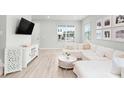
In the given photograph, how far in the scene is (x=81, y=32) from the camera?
3730 mm

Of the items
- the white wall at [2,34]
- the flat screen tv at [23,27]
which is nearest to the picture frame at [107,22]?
the flat screen tv at [23,27]

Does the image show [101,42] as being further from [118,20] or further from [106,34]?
[118,20]

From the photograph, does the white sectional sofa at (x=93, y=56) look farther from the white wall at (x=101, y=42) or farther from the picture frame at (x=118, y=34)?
the picture frame at (x=118, y=34)

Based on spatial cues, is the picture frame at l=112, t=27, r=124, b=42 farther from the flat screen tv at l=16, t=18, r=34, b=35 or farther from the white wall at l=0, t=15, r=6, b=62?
the white wall at l=0, t=15, r=6, b=62

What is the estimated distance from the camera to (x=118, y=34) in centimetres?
293

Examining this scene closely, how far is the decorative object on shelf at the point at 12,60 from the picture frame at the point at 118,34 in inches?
102

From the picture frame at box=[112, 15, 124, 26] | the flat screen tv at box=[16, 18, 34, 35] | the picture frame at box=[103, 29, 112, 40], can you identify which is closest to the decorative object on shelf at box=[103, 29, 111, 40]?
the picture frame at box=[103, 29, 112, 40]

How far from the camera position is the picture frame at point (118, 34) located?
280cm

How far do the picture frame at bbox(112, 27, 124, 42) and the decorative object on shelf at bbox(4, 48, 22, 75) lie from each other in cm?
259

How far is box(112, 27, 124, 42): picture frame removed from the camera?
2.80m
